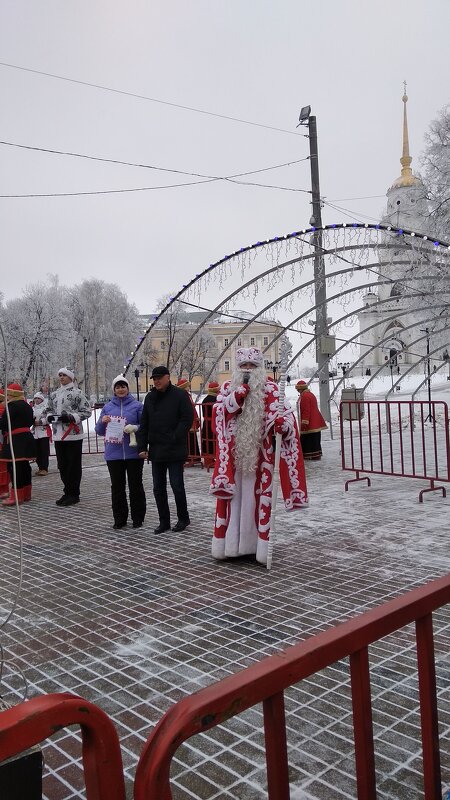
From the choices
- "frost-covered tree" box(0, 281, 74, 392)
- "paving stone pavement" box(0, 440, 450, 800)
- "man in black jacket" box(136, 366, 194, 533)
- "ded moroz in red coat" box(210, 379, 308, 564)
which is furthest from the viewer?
"frost-covered tree" box(0, 281, 74, 392)

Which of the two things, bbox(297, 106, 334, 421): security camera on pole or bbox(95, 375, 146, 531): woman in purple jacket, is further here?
bbox(297, 106, 334, 421): security camera on pole

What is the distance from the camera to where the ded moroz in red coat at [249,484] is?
5.50 metres

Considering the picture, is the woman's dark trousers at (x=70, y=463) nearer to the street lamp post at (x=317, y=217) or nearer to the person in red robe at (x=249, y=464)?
the person in red robe at (x=249, y=464)

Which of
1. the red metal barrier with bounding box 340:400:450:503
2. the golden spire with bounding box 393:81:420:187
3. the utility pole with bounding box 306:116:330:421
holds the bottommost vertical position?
the red metal barrier with bounding box 340:400:450:503

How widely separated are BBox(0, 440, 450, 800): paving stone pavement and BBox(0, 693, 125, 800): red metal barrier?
1303mm

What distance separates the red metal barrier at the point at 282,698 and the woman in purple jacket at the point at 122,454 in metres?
5.31

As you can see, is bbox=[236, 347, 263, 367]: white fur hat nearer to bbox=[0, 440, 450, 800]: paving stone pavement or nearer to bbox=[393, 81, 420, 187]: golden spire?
bbox=[0, 440, 450, 800]: paving stone pavement

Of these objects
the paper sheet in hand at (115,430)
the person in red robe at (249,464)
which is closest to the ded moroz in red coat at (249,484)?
the person in red robe at (249,464)

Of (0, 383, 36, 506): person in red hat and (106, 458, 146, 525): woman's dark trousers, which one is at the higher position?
(0, 383, 36, 506): person in red hat

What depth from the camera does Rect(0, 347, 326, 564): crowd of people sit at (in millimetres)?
5547

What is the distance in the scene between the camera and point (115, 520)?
23.7ft

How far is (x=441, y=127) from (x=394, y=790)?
2324 centimetres

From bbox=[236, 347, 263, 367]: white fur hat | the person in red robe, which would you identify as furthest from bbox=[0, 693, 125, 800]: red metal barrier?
bbox=[236, 347, 263, 367]: white fur hat

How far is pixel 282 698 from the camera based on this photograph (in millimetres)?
1508
